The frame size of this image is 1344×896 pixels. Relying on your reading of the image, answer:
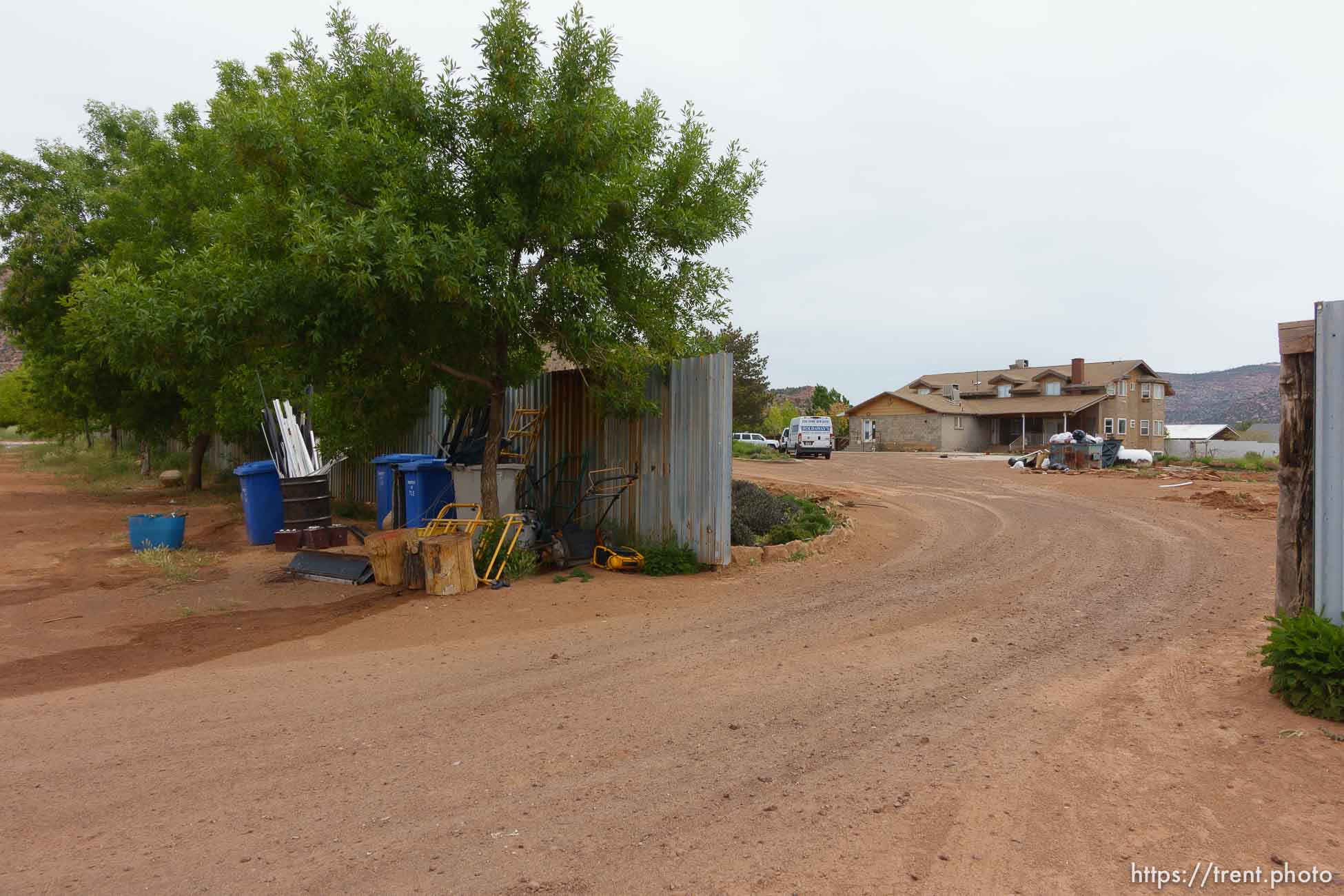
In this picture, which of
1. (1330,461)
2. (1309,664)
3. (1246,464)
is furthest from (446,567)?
(1246,464)

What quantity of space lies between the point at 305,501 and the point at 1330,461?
43.0 ft

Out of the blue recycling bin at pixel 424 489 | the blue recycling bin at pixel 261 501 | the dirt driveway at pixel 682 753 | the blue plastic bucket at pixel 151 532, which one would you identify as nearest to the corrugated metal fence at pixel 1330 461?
the dirt driveway at pixel 682 753

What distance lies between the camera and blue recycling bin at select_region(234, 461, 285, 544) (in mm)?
13922

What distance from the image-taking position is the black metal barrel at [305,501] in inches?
528

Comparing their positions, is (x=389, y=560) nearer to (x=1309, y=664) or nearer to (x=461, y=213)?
(x=461, y=213)

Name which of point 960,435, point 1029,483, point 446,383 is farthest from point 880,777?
point 960,435

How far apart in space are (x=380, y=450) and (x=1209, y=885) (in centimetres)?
1651

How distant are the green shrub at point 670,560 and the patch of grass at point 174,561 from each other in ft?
18.9

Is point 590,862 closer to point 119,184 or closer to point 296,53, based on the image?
point 296,53

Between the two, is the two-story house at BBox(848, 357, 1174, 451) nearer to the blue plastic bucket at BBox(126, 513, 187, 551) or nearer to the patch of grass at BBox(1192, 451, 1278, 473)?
the patch of grass at BBox(1192, 451, 1278, 473)

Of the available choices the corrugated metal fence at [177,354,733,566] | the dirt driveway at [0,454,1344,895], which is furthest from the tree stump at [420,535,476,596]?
the corrugated metal fence at [177,354,733,566]

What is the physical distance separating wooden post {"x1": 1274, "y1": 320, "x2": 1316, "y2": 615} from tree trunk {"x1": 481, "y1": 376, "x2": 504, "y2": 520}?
7846mm

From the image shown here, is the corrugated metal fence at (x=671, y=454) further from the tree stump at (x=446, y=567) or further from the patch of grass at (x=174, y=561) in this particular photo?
the patch of grass at (x=174, y=561)

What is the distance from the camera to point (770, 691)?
5656 millimetres
